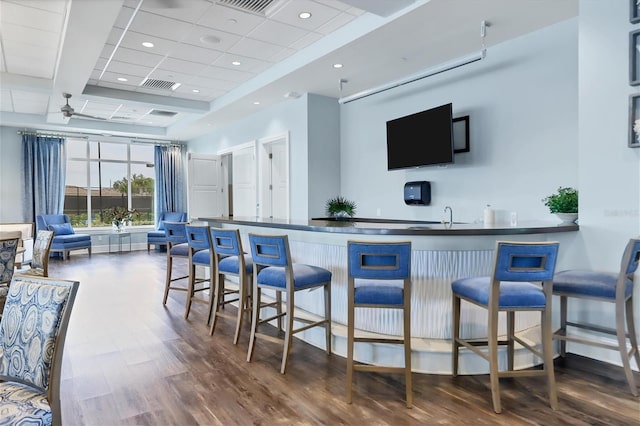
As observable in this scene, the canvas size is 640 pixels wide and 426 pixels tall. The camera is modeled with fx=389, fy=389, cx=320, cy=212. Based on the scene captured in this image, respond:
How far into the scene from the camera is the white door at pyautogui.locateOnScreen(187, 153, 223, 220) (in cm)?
814

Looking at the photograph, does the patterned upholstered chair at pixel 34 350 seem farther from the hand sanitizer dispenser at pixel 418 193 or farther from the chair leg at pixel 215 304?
the hand sanitizer dispenser at pixel 418 193

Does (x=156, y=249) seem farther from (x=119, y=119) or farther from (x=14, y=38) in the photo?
(x=14, y=38)

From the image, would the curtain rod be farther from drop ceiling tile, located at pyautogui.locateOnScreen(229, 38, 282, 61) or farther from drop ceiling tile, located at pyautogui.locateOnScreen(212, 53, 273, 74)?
drop ceiling tile, located at pyautogui.locateOnScreen(229, 38, 282, 61)

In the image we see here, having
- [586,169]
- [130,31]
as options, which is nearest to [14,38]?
[130,31]

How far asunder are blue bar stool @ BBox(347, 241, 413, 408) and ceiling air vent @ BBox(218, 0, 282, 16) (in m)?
2.61

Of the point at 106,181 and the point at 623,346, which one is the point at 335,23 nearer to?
the point at 623,346

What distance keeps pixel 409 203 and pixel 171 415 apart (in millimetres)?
3832

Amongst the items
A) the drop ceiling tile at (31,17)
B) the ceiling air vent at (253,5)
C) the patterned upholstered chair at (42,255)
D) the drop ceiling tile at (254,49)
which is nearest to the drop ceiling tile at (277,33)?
the drop ceiling tile at (254,49)

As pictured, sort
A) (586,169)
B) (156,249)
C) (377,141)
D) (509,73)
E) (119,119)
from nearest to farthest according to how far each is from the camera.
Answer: (586,169) < (509,73) < (377,141) < (119,119) < (156,249)

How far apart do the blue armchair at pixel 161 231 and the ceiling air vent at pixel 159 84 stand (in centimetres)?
398

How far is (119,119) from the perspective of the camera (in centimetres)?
859

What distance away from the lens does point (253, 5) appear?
3.70 metres

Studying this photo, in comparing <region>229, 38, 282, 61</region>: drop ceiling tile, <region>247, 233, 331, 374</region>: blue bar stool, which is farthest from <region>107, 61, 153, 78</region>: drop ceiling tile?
<region>247, 233, 331, 374</region>: blue bar stool

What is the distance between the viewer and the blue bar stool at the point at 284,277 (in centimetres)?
276
